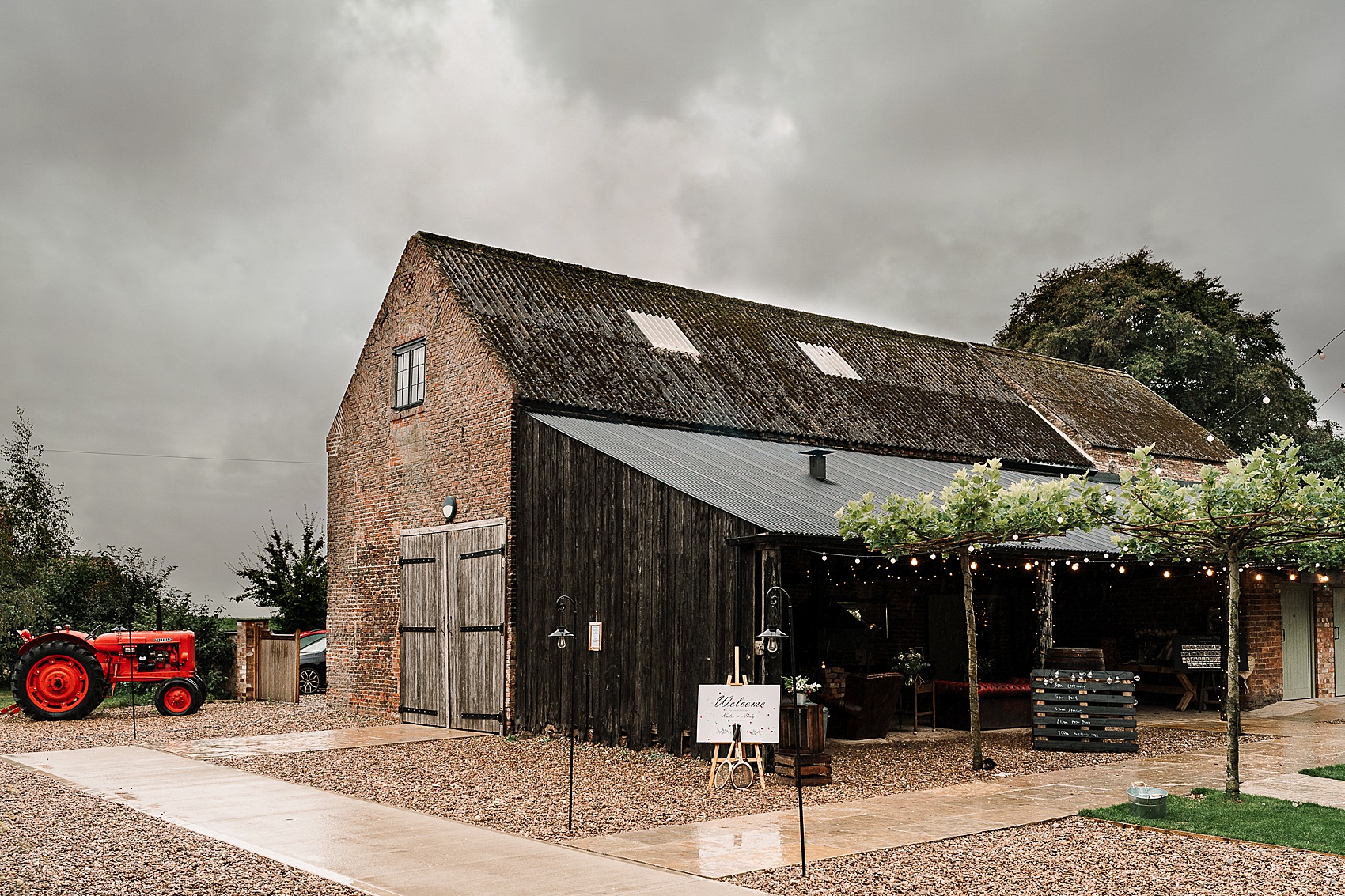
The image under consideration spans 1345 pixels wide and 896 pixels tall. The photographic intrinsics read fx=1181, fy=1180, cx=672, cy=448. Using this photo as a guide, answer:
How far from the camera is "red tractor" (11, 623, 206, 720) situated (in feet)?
54.6

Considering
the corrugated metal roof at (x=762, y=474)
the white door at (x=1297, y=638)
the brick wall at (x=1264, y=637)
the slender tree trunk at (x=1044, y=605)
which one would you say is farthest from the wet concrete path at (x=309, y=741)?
the white door at (x=1297, y=638)

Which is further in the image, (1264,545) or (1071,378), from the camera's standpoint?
(1071,378)

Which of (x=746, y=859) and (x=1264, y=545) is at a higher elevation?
(x=1264, y=545)

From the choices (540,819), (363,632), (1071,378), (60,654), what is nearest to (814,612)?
(363,632)

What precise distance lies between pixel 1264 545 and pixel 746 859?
5.76 metres

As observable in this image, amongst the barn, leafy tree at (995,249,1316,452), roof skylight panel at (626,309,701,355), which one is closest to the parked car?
the barn

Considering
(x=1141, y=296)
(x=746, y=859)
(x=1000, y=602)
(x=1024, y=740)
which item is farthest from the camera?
(x=1141, y=296)

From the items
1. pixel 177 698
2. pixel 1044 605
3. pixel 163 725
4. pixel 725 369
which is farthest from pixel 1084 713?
pixel 177 698

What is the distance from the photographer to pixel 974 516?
446 inches

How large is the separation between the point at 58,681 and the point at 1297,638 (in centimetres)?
1923

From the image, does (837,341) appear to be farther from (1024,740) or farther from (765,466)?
(1024,740)

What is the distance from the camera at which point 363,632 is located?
58.6ft

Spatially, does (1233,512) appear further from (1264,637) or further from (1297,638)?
(1297,638)

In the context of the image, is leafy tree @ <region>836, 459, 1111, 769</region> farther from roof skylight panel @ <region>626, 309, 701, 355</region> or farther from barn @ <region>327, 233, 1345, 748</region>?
roof skylight panel @ <region>626, 309, 701, 355</region>
